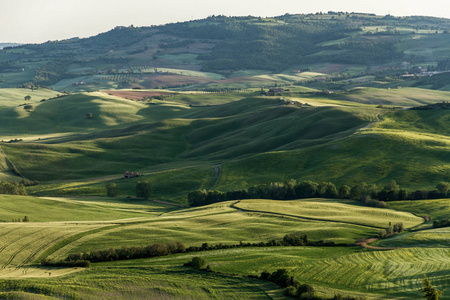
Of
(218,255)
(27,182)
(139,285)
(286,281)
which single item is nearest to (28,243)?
(139,285)

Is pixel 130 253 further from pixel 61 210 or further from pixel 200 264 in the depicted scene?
pixel 61 210

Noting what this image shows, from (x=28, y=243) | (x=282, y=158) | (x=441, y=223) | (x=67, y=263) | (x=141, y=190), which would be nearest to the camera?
(x=67, y=263)

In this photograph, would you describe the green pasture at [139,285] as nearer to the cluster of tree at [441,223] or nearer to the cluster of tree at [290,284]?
the cluster of tree at [290,284]

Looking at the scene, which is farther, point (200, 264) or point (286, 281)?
point (200, 264)

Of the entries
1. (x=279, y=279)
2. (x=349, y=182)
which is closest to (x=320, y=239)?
(x=279, y=279)

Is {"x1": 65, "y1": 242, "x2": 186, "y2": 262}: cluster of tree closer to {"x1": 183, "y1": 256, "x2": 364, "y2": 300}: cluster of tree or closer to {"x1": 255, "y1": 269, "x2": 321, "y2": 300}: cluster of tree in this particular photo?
{"x1": 183, "y1": 256, "x2": 364, "y2": 300}: cluster of tree

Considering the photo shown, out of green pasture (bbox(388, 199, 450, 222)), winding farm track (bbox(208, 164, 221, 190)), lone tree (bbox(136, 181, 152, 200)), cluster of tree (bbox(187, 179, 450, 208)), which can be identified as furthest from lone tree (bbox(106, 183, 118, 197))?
green pasture (bbox(388, 199, 450, 222))
